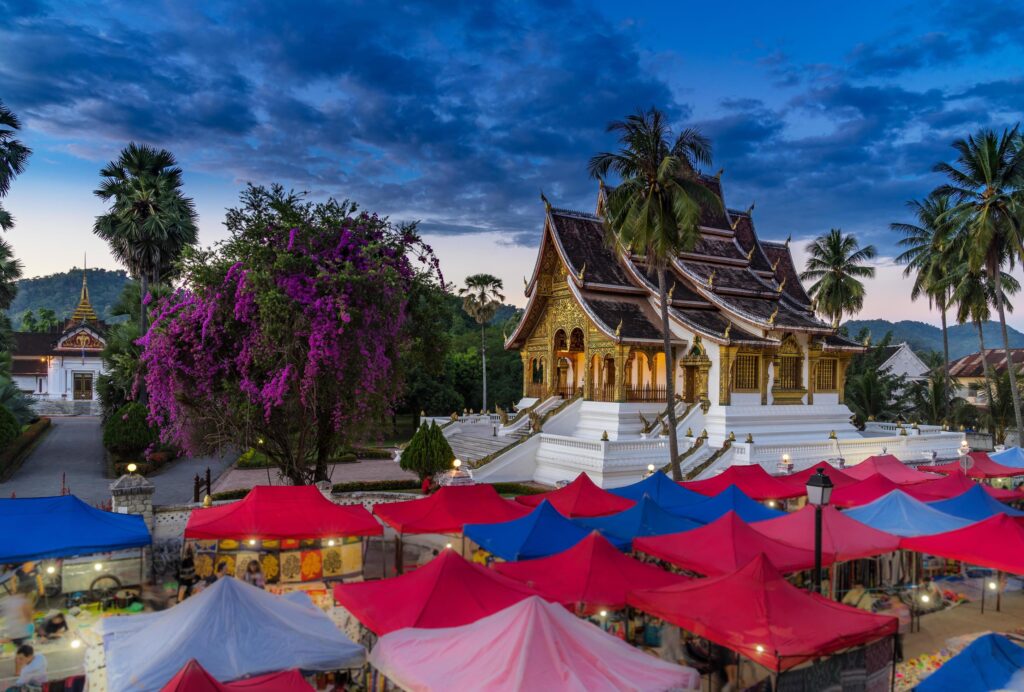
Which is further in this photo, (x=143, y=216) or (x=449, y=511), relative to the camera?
(x=143, y=216)

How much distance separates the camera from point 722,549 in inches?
440

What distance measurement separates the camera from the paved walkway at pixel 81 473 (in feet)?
73.9

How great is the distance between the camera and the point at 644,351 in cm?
2806

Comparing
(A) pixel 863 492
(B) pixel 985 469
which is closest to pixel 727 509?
(A) pixel 863 492

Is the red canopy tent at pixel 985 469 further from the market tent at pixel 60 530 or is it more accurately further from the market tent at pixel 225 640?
the market tent at pixel 60 530

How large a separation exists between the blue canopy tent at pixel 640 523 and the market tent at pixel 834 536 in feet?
5.33

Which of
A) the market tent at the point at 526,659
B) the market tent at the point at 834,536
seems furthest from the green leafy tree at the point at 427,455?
the market tent at the point at 526,659

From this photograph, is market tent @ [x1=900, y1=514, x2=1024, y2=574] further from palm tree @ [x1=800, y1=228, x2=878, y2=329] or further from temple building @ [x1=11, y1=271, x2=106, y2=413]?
temple building @ [x1=11, y1=271, x2=106, y2=413]

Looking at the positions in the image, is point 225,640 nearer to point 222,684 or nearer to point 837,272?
point 222,684

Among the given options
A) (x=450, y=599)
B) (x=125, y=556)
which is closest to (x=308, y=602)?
(x=450, y=599)

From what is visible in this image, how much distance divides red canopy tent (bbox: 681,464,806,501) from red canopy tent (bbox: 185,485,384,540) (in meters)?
8.52

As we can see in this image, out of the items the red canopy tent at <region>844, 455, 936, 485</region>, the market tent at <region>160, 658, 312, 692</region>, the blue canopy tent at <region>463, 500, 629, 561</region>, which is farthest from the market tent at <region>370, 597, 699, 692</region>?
the red canopy tent at <region>844, 455, 936, 485</region>

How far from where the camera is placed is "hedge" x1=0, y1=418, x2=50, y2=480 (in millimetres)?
25625

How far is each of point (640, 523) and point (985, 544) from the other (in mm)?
5616
